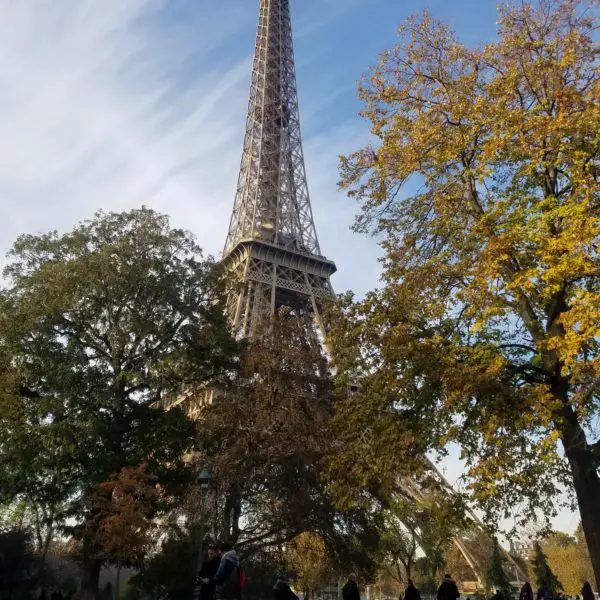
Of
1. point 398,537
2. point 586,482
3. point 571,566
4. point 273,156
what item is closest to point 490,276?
point 586,482

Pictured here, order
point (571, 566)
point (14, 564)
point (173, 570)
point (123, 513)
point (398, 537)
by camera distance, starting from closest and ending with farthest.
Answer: point (123, 513)
point (173, 570)
point (14, 564)
point (398, 537)
point (571, 566)

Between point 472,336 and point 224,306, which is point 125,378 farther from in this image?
point 472,336

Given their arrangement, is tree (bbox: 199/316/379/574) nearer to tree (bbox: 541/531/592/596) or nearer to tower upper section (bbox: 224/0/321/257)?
tower upper section (bbox: 224/0/321/257)

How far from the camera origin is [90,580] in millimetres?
20578

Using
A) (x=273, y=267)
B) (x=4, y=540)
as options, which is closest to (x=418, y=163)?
(x=4, y=540)

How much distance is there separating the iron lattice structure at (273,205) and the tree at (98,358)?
1682cm

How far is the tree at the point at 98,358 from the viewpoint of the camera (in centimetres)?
2002

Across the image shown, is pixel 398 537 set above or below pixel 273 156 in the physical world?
below

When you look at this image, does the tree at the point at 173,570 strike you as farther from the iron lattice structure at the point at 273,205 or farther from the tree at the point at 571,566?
the tree at the point at 571,566

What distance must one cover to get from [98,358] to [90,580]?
7.85 metres

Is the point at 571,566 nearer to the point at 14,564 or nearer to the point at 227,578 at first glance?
the point at 14,564

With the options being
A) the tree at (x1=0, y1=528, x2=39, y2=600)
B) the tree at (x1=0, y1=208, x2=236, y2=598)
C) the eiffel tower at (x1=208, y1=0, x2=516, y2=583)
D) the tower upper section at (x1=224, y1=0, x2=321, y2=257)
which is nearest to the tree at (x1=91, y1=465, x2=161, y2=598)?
the tree at (x1=0, y1=208, x2=236, y2=598)

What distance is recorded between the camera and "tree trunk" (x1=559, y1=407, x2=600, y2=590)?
10.7 metres

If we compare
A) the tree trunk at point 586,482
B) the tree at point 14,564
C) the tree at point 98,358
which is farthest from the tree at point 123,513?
the tree at point 14,564
